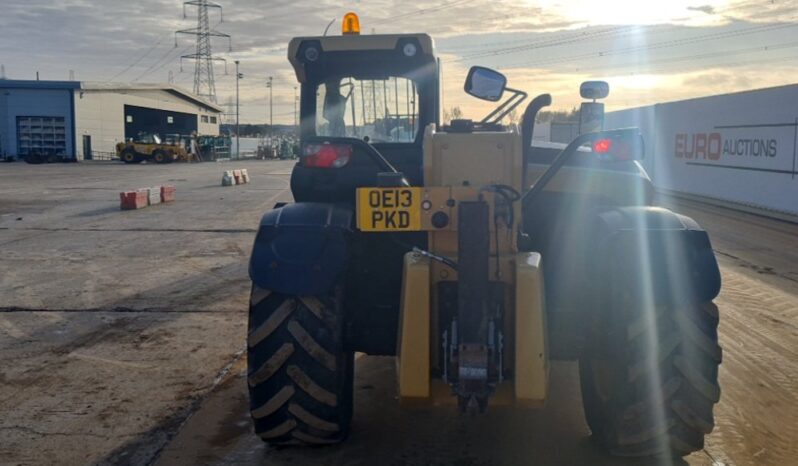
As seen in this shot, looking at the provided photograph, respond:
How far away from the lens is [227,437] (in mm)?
4992

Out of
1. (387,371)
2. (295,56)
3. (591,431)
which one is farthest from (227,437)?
(295,56)

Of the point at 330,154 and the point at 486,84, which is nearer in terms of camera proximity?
the point at 330,154

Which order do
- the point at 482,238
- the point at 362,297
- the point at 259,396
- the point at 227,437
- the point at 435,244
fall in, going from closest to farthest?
the point at 482,238, the point at 435,244, the point at 259,396, the point at 362,297, the point at 227,437

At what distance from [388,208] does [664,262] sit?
56.2 inches

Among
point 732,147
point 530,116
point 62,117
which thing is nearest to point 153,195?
point 732,147

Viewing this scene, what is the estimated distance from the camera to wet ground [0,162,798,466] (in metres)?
4.75

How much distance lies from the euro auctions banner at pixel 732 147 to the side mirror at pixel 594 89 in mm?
13318

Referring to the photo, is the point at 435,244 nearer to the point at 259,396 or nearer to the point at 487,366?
the point at 487,366

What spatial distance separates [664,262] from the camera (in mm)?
4027

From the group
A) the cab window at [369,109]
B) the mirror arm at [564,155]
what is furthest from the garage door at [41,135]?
the mirror arm at [564,155]

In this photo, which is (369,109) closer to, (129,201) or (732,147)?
(129,201)

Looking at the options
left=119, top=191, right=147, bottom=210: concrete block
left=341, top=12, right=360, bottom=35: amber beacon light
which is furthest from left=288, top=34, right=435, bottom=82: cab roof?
left=119, top=191, right=147, bottom=210: concrete block

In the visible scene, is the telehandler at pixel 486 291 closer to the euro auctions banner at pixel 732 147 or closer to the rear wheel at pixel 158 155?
the euro auctions banner at pixel 732 147

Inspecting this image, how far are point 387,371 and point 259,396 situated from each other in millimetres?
2120
